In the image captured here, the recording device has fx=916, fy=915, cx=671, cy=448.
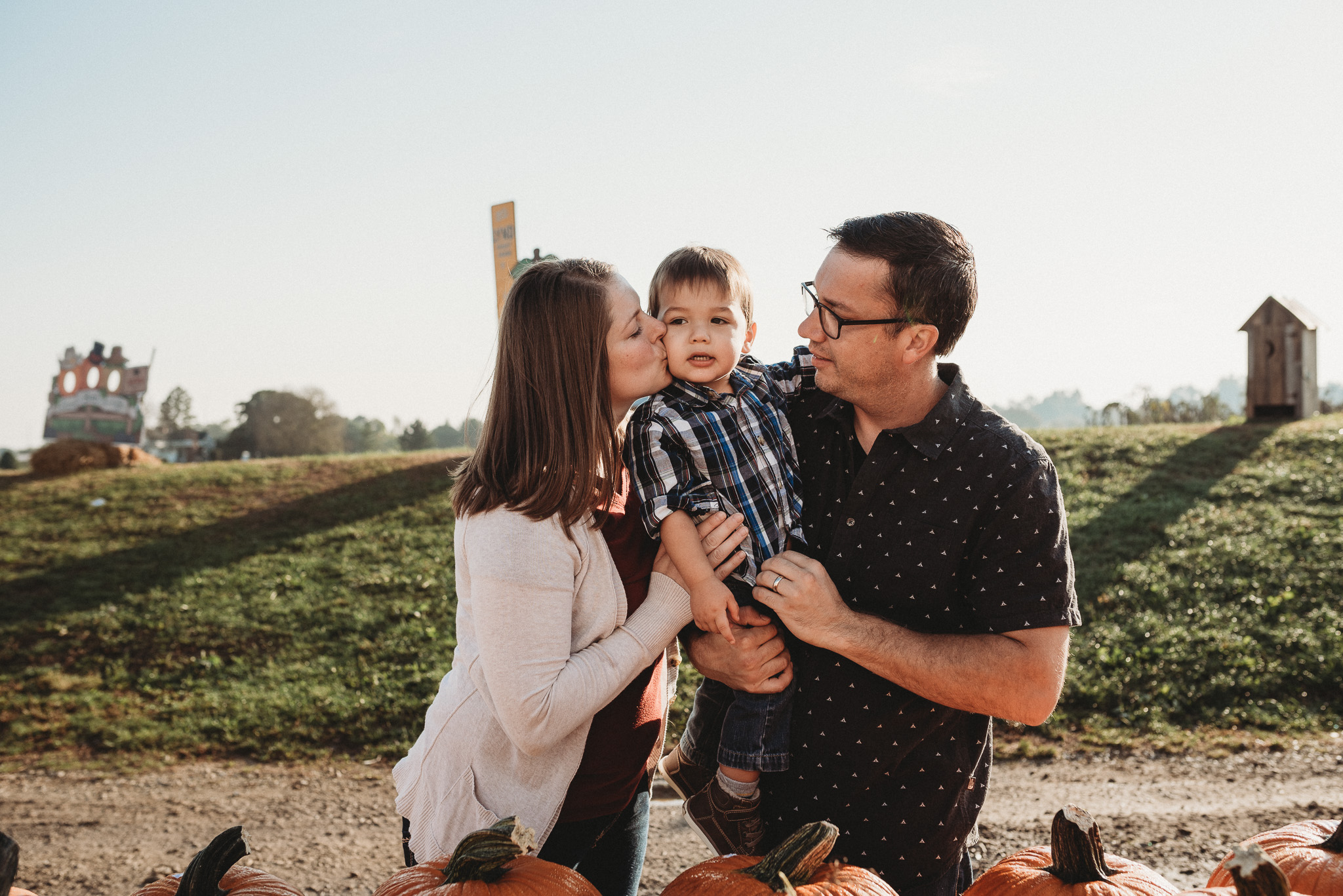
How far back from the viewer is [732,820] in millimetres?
2564

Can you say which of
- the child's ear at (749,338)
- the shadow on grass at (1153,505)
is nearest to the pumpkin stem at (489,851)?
the child's ear at (749,338)

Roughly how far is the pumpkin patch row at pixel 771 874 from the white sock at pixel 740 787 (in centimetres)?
57

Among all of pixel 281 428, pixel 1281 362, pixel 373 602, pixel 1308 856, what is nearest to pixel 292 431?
pixel 281 428

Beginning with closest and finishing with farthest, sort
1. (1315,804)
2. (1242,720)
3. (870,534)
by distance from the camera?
(870,534), (1315,804), (1242,720)

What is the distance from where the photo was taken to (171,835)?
5047mm

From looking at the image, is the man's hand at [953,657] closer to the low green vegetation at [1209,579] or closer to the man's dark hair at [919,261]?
the man's dark hair at [919,261]

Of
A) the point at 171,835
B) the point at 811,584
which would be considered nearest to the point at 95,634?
the point at 171,835

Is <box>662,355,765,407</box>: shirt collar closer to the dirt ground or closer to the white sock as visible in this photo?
the white sock

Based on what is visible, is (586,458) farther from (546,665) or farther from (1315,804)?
(1315,804)

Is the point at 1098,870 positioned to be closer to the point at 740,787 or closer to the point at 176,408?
the point at 740,787

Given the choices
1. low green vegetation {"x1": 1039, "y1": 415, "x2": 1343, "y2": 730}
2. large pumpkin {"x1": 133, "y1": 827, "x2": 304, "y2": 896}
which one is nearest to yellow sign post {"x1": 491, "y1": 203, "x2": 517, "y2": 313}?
large pumpkin {"x1": 133, "y1": 827, "x2": 304, "y2": 896}

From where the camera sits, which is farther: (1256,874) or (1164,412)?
(1164,412)

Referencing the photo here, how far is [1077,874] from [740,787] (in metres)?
0.93

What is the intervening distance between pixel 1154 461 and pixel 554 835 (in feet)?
35.9
